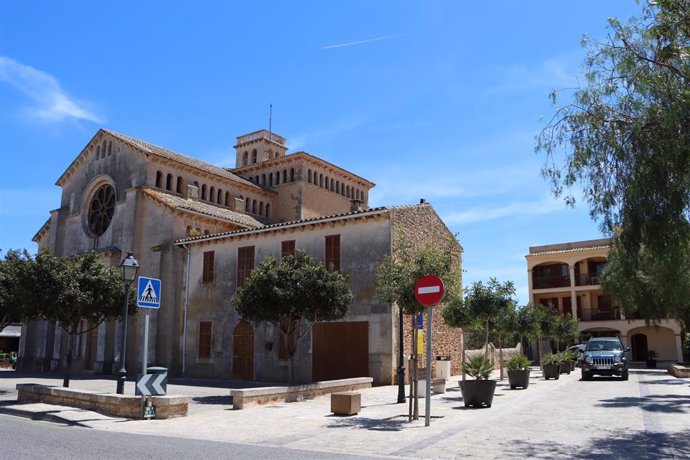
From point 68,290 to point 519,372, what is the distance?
14480 mm

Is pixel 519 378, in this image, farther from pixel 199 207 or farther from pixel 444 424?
pixel 199 207

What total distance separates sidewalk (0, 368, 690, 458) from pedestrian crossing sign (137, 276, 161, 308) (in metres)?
2.51

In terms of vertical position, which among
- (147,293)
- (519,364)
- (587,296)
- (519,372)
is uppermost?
(587,296)

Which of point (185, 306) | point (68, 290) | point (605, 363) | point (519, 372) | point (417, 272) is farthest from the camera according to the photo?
point (185, 306)

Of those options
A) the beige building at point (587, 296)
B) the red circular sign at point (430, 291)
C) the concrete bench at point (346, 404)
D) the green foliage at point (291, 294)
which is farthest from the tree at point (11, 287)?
the beige building at point (587, 296)

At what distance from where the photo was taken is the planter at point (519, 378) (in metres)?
19.3

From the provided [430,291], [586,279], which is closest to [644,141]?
[430,291]

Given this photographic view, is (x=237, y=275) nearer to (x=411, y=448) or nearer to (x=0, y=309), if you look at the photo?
(x=0, y=309)

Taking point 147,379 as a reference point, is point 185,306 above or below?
above

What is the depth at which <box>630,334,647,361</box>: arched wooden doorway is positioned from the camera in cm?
4659

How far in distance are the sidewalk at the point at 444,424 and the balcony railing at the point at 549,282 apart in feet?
107

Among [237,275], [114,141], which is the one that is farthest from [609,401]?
[114,141]

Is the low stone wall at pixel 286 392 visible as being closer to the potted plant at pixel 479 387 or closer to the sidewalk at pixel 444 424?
the sidewalk at pixel 444 424

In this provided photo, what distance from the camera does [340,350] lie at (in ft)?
75.7
